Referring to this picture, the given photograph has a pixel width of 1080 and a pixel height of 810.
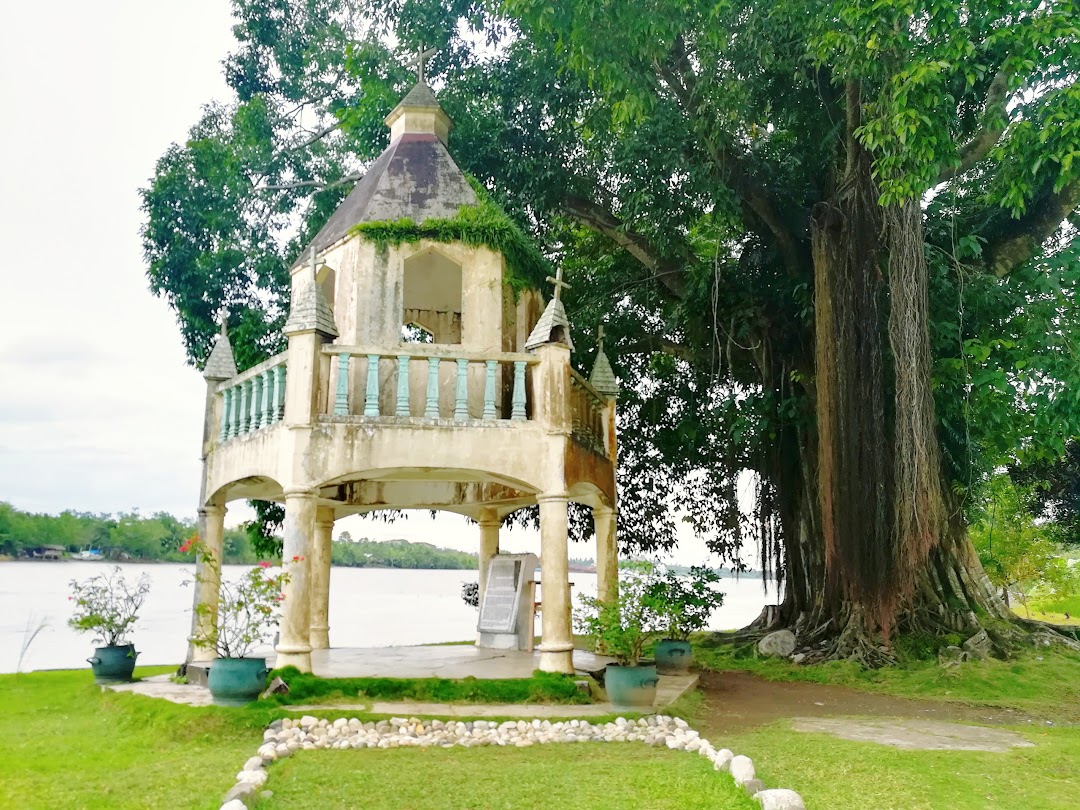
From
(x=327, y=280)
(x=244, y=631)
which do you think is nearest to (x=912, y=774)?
(x=244, y=631)

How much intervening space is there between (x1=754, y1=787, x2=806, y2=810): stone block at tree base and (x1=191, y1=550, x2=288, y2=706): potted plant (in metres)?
4.31

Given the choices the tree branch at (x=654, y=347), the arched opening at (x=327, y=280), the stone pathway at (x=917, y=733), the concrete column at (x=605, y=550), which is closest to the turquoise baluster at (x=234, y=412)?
the arched opening at (x=327, y=280)

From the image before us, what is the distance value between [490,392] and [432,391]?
558 mm

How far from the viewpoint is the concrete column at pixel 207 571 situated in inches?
360

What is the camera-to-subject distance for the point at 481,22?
46.4 feet

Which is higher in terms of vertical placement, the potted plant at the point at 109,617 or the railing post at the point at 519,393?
the railing post at the point at 519,393

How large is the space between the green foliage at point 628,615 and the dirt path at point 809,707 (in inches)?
38.3

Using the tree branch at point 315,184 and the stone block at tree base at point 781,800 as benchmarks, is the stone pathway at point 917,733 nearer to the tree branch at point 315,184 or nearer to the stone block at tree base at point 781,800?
the stone block at tree base at point 781,800

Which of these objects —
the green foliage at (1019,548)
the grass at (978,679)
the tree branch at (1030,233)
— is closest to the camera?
the grass at (978,679)

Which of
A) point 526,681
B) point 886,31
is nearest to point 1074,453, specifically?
point 886,31

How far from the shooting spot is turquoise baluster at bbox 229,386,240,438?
9.69 meters

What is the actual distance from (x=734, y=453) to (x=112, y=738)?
10.2 m

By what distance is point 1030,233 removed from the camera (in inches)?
490

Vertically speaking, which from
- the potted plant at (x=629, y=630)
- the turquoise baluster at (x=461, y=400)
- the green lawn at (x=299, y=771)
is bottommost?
the green lawn at (x=299, y=771)
